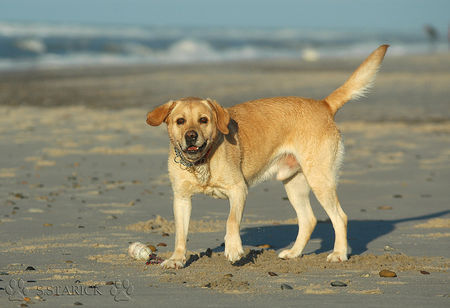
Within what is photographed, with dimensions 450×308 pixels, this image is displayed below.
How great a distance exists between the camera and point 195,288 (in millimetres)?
4727

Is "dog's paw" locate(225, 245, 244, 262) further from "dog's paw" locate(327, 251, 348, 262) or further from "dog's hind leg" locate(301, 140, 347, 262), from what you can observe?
"dog's hind leg" locate(301, 140, 347, 262)

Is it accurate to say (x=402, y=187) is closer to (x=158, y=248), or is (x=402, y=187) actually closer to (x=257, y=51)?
(x=158, y=248)

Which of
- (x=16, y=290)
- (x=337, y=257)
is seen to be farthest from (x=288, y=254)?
(x=16, y=290)

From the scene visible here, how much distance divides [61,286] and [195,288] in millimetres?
859

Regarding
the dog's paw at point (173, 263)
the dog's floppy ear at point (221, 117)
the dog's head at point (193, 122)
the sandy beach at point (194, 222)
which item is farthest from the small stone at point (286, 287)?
the dog's floppy ear at point (221, 117)

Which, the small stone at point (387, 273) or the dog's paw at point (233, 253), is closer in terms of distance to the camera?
the small stone at point (387, 273)

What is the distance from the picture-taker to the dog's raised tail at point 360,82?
21.7ft

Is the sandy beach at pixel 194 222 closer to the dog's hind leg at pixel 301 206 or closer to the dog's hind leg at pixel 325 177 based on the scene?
the dog's hind leg at pixel 301 206

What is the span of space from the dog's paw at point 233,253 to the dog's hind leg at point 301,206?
0.81 m

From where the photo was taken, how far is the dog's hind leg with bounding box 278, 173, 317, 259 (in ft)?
20.5

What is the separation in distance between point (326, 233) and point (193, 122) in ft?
7.09

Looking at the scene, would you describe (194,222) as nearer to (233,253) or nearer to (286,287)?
(233,253)

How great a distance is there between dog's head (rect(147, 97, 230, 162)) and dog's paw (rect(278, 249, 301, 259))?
108 cm

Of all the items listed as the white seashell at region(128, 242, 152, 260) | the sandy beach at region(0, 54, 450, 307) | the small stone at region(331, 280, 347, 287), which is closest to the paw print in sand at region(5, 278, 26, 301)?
the sandy beach at region(0, 54, 450, 307)
